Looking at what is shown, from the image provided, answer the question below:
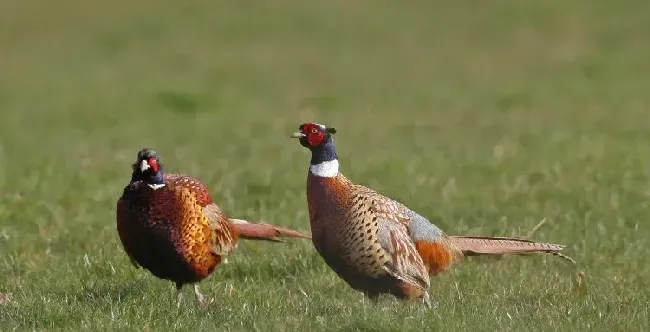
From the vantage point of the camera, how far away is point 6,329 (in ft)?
19.9

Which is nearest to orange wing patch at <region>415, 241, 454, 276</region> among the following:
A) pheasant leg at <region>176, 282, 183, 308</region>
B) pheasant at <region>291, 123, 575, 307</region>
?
pheasant at <region>291, 123, 575, 307</region>

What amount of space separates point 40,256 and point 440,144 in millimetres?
6597

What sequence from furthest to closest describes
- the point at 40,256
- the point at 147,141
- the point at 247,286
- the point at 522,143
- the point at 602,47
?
the point at 602,47 → the point at 147,141 → the point at 522,143 → the point at 40,256 → the point at 247,286

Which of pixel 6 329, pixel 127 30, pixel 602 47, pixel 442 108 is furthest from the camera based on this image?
pixel 127 30

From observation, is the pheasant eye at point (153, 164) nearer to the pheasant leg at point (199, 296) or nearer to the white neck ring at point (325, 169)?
the pheasant leg at point (199, 296)

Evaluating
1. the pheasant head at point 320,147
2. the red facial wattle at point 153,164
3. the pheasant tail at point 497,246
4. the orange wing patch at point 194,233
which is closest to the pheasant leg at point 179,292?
the orange wing patch at point 194,233

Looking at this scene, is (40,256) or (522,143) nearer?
(40,256)

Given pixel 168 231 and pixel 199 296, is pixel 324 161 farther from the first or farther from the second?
pixel 199 296

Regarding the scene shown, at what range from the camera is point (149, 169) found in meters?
6.95

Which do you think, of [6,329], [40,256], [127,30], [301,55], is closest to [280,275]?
[40,256]

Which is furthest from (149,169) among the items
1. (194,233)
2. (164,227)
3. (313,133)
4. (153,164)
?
(313,133)

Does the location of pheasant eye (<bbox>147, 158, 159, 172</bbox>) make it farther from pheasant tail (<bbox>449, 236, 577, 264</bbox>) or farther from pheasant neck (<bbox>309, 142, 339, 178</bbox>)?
pheasant tail (<bbox>449, 236, 577, 264</bbox>)

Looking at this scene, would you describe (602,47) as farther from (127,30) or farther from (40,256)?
(40,256)

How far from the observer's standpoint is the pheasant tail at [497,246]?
7.40m
